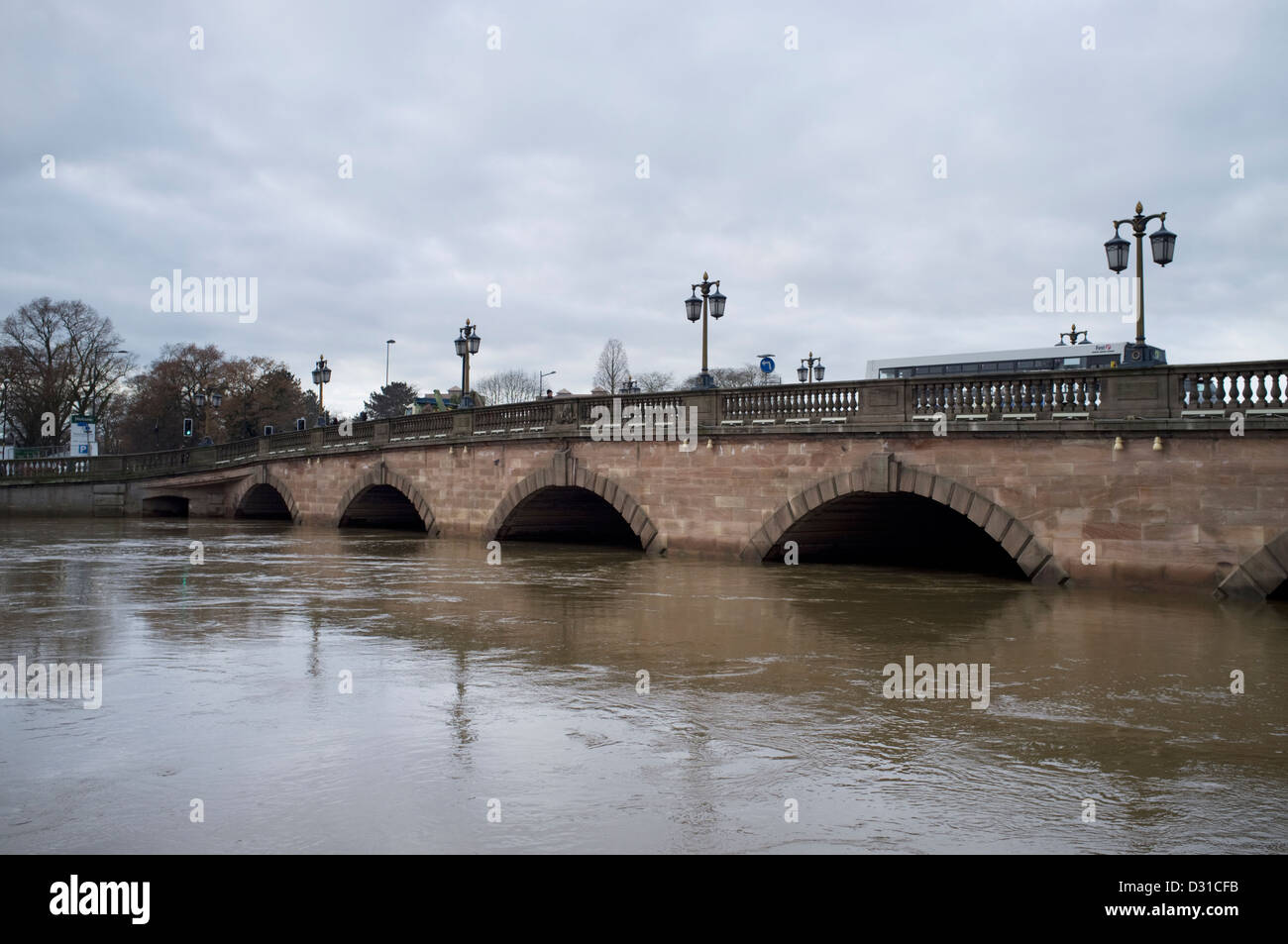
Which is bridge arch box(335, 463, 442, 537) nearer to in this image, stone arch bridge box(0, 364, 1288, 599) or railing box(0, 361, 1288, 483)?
stone arch bridge box(0, 364, 1288, 599)

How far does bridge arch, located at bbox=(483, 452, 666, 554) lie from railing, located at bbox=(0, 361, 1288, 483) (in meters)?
0.98

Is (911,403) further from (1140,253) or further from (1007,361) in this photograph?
(1007,361)

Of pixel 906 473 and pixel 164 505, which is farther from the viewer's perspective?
pixel 164 505

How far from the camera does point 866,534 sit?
22641mm

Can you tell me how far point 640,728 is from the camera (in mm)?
7430

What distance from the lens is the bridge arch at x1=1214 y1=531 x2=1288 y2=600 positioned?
562 inches

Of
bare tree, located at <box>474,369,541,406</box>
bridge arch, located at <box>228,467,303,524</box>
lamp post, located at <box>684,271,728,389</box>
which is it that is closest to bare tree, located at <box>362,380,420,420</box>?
bare tree, located at <box>474,369,541,406</box>

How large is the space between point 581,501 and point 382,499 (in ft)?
33.6
